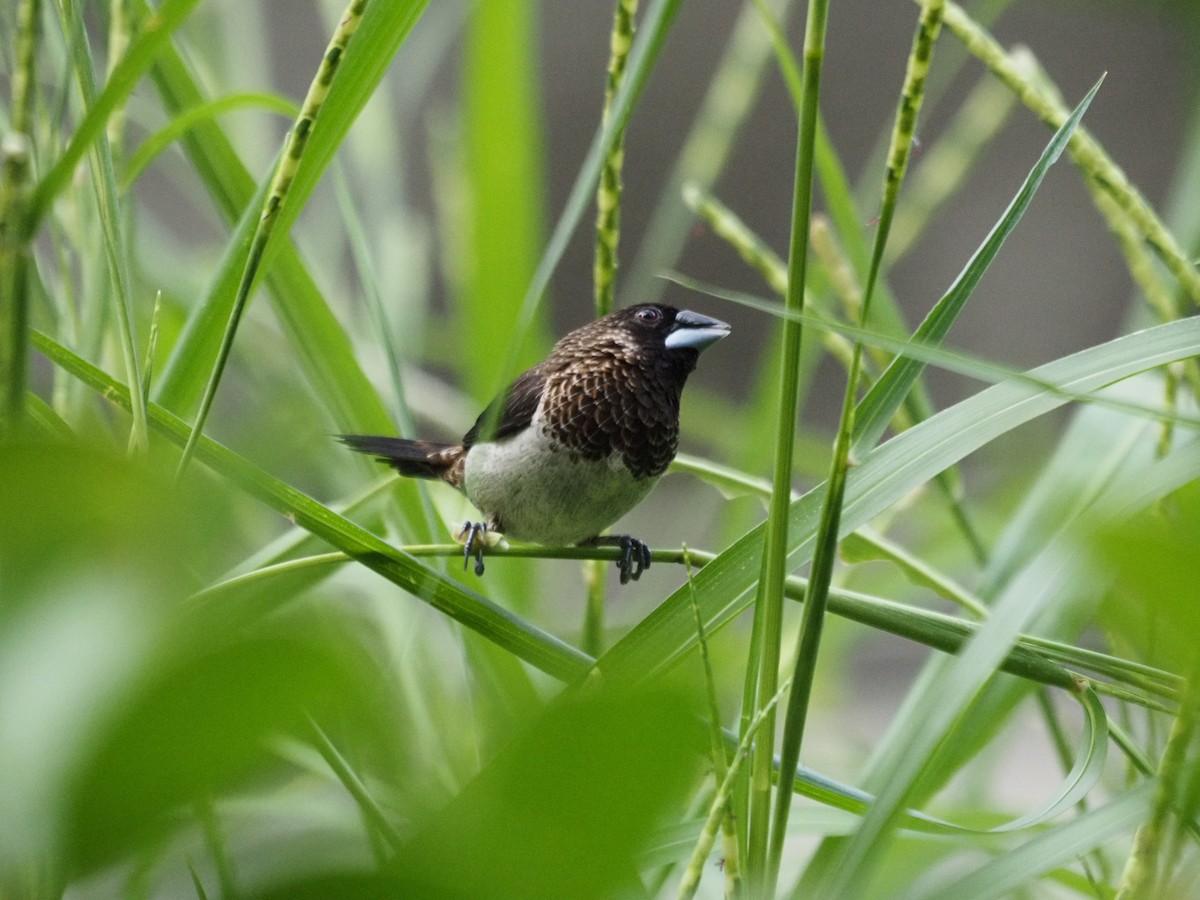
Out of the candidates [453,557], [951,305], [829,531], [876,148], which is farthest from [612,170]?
[876,148]

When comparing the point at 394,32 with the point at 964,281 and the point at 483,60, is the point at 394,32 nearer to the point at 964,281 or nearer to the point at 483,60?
the point at 964,281

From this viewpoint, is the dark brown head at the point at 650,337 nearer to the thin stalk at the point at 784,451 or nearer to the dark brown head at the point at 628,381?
the dark brown head at the point at 628,381

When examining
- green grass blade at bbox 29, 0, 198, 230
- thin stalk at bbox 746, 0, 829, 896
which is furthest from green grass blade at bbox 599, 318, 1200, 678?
green grass blade at bbox 29, 0, 198, 230

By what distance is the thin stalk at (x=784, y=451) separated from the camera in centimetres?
46

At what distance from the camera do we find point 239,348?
4.20ft

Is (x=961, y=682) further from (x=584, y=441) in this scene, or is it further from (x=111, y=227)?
(x=584, y=441)

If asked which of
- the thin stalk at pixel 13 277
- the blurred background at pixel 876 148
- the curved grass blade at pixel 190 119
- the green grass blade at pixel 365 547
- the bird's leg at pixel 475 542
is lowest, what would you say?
the thin stalk at pixel 13 277

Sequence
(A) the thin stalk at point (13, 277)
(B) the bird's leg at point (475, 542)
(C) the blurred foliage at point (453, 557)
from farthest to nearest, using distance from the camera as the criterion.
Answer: (B) the bird's leg at point (475, 542), (A) the thin stalk at point (13, 277), (C) the blurred foliage at point (453, 557)

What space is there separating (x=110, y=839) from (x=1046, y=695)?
0.83 m

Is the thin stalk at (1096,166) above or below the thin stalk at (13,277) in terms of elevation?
above

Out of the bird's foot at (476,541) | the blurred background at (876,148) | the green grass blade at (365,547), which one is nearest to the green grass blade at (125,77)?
the green grass blade at (365,547)

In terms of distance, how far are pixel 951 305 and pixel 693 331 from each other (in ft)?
2.13

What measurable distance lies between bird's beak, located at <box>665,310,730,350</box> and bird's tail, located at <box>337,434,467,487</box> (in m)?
0.26

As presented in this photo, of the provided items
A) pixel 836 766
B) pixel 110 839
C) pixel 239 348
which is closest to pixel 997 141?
pixel 836 766
